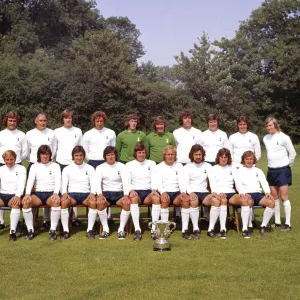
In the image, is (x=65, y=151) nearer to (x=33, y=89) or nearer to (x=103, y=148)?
(x=103, y=148)

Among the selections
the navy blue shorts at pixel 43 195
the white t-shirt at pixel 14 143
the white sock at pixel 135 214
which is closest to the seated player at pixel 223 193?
the white sock at pixel 135 214

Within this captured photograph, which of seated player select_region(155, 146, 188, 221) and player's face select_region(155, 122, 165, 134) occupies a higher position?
player's face select_region(155, 122, 165, 134)

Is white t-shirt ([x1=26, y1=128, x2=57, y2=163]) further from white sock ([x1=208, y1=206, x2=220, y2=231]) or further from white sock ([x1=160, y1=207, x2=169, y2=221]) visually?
white sock ([x1=208, y1=206, x2=220, y2=231])

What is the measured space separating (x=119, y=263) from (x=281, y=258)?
6.50 feet

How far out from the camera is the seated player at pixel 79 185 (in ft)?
24.2

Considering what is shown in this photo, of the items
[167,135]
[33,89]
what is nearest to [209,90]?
[33,89]

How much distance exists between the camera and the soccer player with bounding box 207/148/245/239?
739 cm

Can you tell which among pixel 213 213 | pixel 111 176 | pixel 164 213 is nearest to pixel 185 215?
pixel 164 213

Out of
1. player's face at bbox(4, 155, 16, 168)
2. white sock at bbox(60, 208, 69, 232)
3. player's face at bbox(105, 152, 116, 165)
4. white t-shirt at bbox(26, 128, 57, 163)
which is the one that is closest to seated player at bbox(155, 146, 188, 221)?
player's face at bbox(105, 152, 116, 165)

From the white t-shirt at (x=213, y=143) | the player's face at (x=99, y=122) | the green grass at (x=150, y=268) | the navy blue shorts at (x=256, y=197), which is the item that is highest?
the player's face at (x=99, y=122)

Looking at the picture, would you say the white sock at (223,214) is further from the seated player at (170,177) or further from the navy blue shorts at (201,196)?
the seated player at (170,177)

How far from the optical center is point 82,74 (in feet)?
110

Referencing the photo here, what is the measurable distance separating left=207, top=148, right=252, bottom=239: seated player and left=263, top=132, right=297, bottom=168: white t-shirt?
75cm

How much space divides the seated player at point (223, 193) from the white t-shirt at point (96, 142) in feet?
5.95
